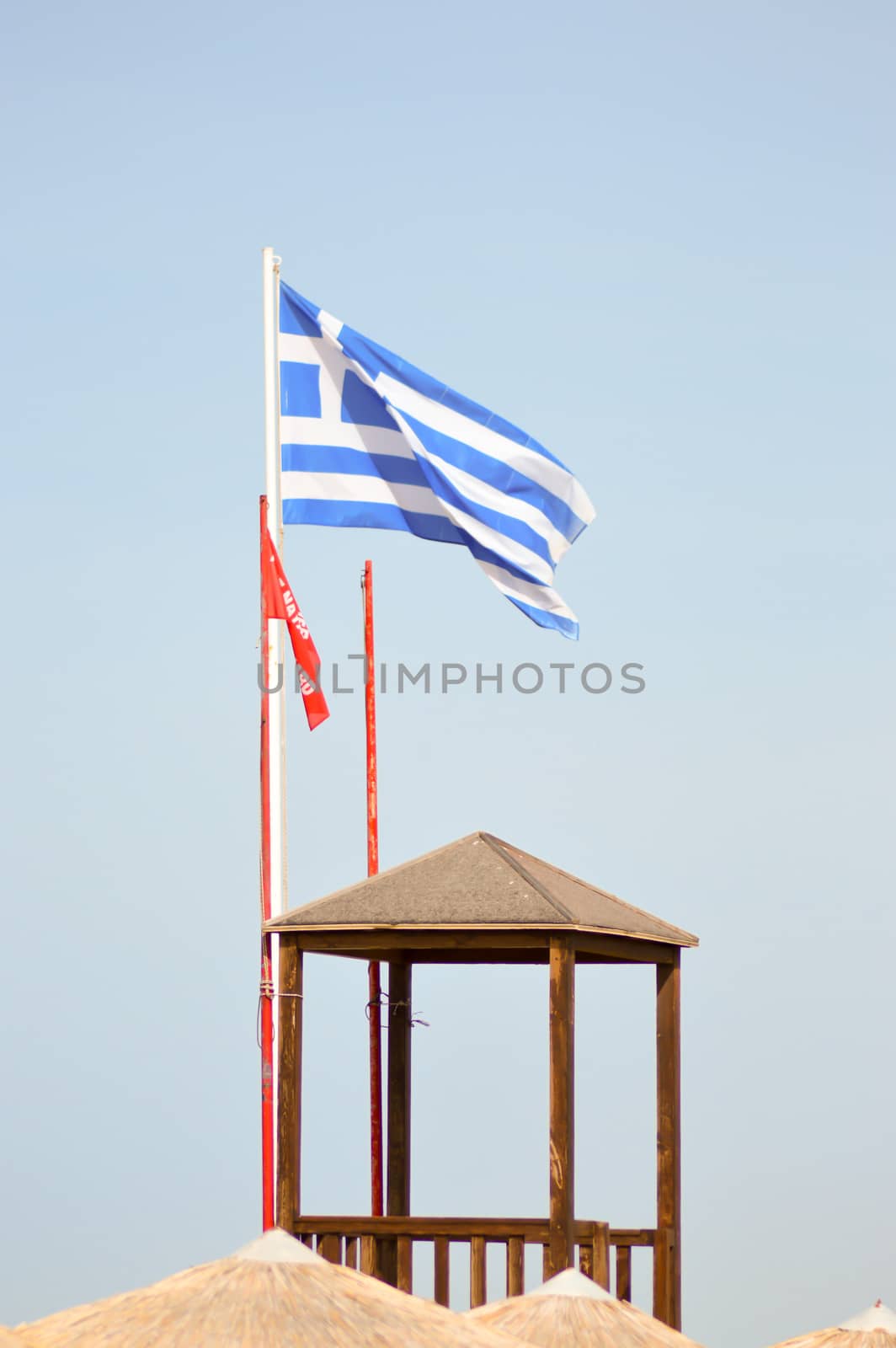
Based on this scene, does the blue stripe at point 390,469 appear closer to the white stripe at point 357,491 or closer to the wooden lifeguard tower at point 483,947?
the white stripe at point 357,491

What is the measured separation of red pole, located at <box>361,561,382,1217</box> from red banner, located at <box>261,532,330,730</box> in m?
1.20

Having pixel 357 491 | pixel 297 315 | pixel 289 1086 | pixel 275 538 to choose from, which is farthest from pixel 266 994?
pixel 297 315

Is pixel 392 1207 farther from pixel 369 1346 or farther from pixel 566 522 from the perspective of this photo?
pixel 369 1346

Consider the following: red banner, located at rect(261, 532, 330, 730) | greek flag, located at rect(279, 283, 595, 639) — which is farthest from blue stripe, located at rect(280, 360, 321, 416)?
red banner, located at rect(261, 532, 330, 730)

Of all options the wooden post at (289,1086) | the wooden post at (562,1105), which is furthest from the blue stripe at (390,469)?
the wooden post at (562,1105)

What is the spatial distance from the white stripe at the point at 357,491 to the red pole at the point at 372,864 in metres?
0.59

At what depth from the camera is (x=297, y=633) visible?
17203 mm

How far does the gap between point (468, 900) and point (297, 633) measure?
126 inches

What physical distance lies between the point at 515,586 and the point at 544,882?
13.6ft

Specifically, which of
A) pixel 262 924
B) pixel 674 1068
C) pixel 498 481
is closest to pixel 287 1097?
pixel 262 924

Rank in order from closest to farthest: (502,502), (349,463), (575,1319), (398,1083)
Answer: (575,1319), (398,1083), (349,463), (502,502)

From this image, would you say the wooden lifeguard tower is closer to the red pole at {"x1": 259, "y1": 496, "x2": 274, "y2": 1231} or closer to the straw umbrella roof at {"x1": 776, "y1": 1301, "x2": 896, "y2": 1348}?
the red pole at {"x1": 259, "y1": 496, "x2": 274, "y2": 1231}

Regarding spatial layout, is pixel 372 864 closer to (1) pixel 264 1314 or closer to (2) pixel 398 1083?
(2) pixel 398 1083

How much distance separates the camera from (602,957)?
55.5 ft
